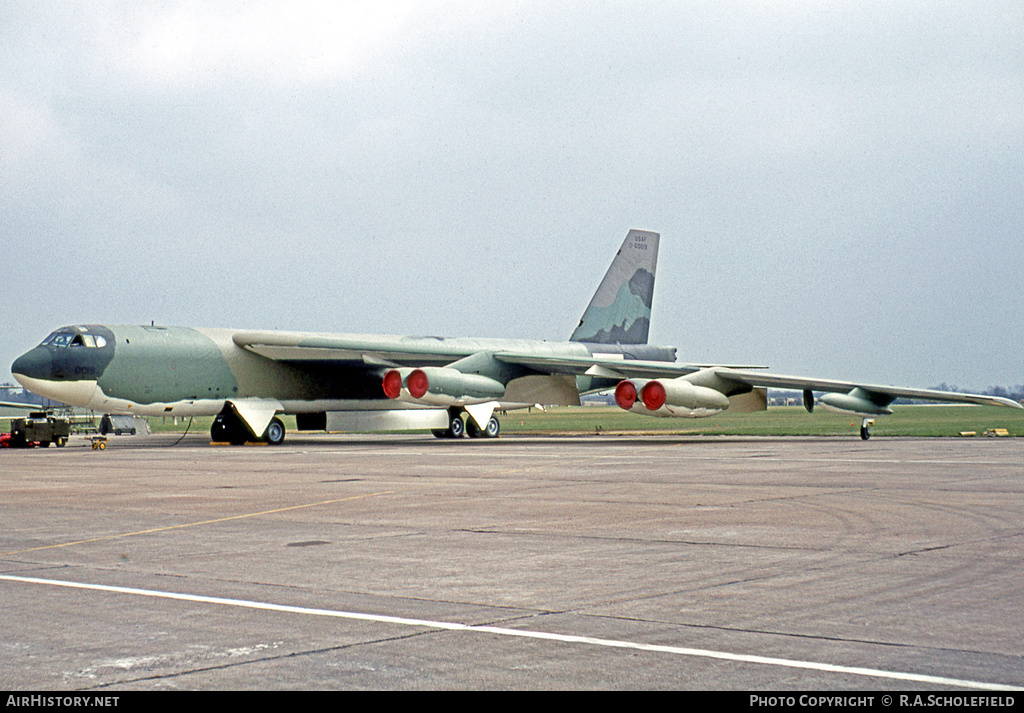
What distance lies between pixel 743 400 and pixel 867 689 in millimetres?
28993

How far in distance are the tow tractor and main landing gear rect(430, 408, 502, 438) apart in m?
12.8

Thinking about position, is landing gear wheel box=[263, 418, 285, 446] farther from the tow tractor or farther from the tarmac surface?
the tarmac surface

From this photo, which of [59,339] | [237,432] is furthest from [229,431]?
[59,339]

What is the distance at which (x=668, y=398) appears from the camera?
30.4 meters

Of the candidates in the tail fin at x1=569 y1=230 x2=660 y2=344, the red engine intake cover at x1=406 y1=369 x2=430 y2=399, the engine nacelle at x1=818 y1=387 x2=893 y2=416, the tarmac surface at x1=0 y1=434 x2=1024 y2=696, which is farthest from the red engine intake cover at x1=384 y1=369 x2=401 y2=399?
the tarmac surface at x1=0 y1=434 x2=1024 y2=696

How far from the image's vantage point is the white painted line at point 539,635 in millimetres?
4703

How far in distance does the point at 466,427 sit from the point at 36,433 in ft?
47.5

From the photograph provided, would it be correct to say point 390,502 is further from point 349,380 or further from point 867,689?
point 349,380

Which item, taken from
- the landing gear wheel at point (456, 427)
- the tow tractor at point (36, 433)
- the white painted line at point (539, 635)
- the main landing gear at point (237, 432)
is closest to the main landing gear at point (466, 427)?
the landing gear wheel at point (456, 427)

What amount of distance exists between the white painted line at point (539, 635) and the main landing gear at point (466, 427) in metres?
29.7

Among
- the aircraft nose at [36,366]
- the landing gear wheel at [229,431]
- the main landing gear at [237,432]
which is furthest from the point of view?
the landing gear wheel at [229,431]

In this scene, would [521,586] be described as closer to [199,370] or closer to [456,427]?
[199,370]

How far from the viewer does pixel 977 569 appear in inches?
299

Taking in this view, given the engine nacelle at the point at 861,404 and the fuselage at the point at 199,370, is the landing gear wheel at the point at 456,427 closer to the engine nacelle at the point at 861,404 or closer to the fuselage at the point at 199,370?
the fuselage at the point at 199,370
